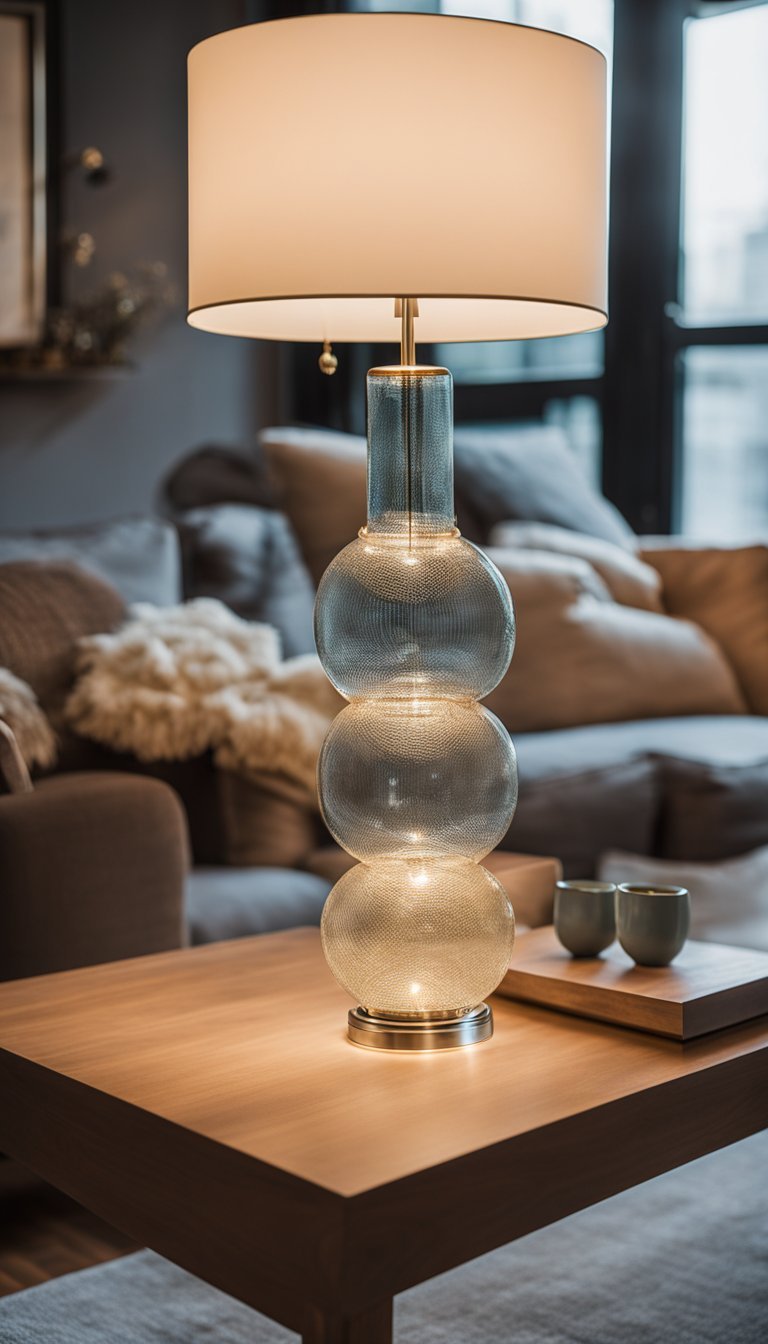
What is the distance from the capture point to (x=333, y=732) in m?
1.29

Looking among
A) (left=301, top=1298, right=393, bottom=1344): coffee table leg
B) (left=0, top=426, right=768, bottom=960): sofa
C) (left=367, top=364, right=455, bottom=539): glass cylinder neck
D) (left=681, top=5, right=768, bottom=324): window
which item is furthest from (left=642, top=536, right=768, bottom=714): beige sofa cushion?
(left=301, top=1298, right=393, bottom=1344): coffee table leg

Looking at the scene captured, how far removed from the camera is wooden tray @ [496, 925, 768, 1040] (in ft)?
4.08

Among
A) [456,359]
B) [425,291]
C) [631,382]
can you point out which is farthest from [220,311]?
[456,359]

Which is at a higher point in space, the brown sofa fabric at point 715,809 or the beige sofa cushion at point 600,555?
the beige sofa cushion at point 600,555

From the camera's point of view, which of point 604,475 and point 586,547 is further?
point 604,475

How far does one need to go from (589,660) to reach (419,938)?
177 centimetres

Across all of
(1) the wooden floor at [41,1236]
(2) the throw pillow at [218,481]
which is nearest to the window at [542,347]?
(2) the throw pillow at [218,481]

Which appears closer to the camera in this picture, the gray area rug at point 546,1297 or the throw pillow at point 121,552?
the gray area rug at point 546,1297

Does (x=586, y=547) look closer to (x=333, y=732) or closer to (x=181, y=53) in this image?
(x=333, y=732)

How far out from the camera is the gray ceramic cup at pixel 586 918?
1394mm

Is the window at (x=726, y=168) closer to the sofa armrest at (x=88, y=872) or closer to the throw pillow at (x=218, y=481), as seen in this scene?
the throw pillow at (x=218, y=481)

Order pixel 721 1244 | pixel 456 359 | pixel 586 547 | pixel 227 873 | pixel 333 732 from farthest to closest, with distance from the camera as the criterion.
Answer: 1. pixel 456 359
2. pixel 586 547
3. pixel 227 873
4. pixel 721 1244
5. pixel 333 732

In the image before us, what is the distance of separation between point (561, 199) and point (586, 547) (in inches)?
79.7

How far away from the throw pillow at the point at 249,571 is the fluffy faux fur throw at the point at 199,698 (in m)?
0.35
